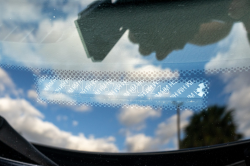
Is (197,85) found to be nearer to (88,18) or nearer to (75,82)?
(75,82)

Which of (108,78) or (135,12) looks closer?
(108,78)

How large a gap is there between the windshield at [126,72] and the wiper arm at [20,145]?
0.11 m

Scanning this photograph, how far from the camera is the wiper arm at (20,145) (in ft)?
2.59

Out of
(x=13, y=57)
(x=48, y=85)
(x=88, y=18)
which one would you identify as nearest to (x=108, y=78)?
(x=48, y=85)

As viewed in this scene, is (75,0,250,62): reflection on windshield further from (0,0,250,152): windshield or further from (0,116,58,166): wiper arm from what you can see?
(0,116,58,166): wiper arm

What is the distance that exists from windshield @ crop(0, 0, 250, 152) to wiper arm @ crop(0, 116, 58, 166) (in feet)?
0.37

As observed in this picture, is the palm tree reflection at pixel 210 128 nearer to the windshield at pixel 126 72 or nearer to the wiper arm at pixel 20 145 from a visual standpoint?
the windshield at pixel 126 72

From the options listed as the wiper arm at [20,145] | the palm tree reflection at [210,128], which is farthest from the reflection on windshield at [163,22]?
the wiper arm at [20,145]

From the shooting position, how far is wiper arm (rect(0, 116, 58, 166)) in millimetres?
788

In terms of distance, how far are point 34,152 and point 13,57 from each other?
51cm

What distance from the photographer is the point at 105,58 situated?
1.17m

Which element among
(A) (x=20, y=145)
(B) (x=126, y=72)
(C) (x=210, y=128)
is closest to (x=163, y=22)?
(B) (x=126, y=72)

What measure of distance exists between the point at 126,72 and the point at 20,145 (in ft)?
1.58

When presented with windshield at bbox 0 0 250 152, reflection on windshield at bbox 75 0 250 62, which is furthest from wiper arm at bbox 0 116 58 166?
reflection on windshield at bbox 75 0 250 62
